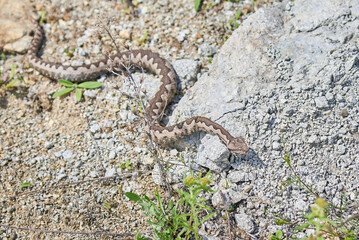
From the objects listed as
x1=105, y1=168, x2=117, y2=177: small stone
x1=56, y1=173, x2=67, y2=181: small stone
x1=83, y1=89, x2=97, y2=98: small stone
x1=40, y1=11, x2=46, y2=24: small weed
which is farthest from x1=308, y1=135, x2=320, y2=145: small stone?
x1=40, y1=11, x2=46, y2=24: small weed

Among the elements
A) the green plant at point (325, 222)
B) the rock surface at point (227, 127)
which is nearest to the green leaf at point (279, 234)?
the green plant at point (325, 222)

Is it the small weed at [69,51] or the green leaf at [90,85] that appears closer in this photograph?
the green leaf at [90,85]

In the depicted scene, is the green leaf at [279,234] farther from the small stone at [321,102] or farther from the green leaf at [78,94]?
the green leaf at [78,94]

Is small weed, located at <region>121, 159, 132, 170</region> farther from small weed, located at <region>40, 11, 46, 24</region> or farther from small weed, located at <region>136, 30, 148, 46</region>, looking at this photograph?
small weed, located at <region>40, 11, 46, 24</region>

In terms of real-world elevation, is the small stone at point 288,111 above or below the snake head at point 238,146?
above

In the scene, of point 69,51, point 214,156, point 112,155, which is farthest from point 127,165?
point 69,51

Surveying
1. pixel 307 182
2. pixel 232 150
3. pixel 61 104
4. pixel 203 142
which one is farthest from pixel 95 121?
pixel 307 182

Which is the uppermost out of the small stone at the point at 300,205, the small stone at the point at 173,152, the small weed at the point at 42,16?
the small weed at the point at 42,16
